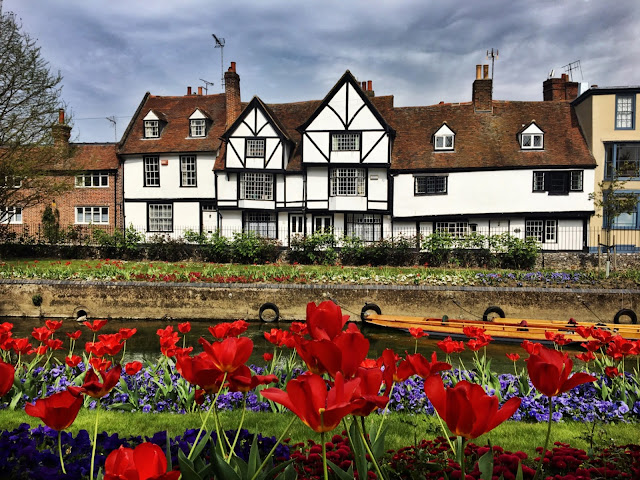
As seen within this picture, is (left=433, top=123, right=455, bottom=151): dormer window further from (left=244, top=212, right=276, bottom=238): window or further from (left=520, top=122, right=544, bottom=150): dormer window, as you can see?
(left=244, top=212, right=276, bottom=238): window

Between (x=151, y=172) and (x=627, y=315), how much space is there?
28272 millimetres

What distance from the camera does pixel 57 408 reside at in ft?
6.20

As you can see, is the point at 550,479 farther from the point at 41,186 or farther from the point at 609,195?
A: the point at 41,186

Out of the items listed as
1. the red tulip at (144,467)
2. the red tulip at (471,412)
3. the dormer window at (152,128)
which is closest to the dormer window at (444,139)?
the dormer window at (152,128)

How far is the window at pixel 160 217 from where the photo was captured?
31.8m

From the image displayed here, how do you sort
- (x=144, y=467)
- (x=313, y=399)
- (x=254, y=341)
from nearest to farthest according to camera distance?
1. (x=144, y=467)
2. (x=313, y=399)
3. (x=254, y=341)

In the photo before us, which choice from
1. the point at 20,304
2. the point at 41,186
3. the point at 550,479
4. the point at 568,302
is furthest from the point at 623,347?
→ the point at 41,186

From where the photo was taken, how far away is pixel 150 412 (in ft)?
19.9

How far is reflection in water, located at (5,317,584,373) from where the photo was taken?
38.9ft

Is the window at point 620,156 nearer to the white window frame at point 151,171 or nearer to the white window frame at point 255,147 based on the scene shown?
the white window frame at point 255,147

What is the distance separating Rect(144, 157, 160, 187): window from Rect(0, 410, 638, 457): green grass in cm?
2783

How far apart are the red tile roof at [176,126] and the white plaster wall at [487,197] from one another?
514 inches

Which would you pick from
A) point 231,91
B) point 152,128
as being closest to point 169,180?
point 152,128

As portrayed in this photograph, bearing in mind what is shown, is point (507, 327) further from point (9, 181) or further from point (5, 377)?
point (9, 181)
